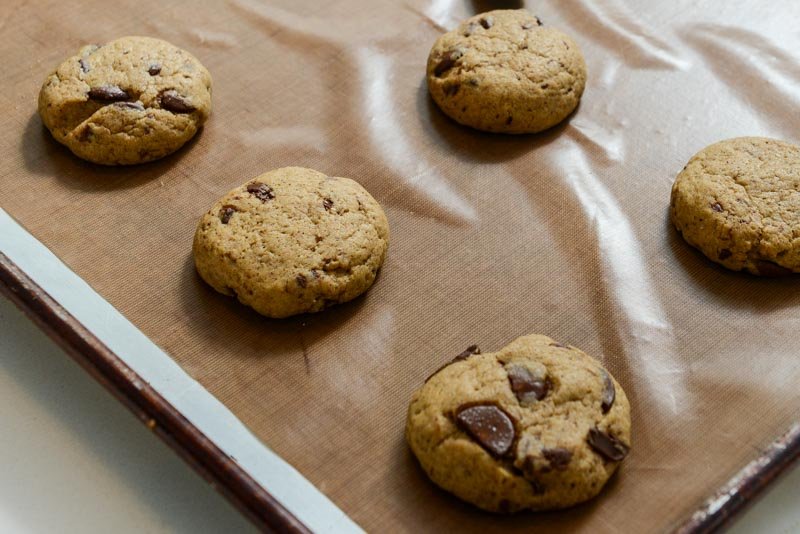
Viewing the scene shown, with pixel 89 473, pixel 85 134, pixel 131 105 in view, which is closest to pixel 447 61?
pixel 131 105

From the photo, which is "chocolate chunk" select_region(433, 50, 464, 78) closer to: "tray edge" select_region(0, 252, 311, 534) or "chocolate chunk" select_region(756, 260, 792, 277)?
"chocolate chunk" select_region(756, 260, 792, 277)

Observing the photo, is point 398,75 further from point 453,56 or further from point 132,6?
point 132,6

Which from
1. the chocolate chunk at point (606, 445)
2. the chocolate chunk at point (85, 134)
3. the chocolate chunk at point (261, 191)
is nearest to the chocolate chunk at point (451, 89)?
the chocolate chunk at point (261, 191)

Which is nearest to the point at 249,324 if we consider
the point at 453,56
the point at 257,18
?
the point at 453,56

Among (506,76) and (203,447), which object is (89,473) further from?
(506,76)

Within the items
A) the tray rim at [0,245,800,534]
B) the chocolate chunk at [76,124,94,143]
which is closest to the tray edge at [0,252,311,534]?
the tray rim at [0,245,800,534]

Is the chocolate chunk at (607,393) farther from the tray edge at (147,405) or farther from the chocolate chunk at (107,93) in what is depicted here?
the chocolate chunk at (107,93)
